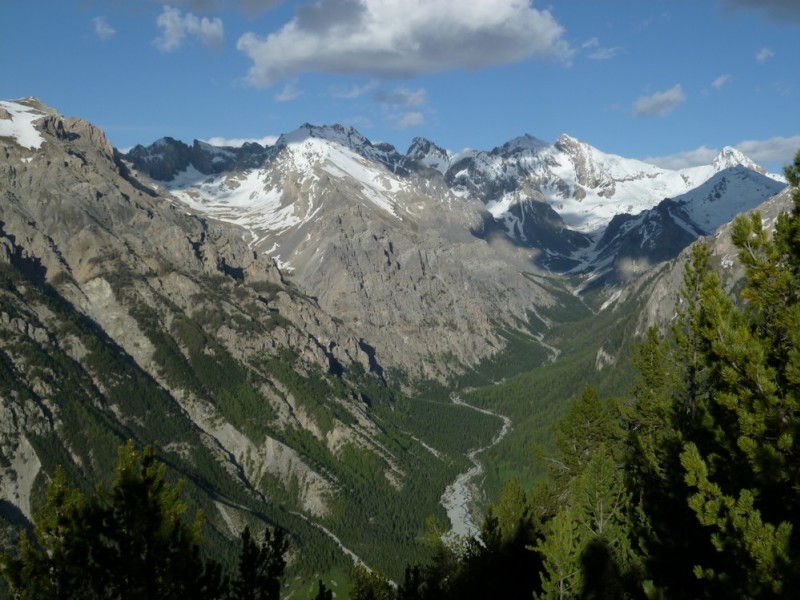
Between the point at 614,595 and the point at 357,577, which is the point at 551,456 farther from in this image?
the point at 614,595

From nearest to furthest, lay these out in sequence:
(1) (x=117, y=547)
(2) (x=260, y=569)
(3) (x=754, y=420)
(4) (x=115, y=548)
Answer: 1. (3) (x=754, y=420)
2. (4) (x=115, y=548)
3. (1) (x=117, y=547)
4. (2) (x=260, y=569)

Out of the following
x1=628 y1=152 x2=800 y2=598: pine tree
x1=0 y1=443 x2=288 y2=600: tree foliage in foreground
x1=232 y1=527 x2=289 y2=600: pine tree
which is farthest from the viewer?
x1=232 y1=527 x2=289 y2=600: pine tree

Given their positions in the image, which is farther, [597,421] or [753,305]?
[597,421]

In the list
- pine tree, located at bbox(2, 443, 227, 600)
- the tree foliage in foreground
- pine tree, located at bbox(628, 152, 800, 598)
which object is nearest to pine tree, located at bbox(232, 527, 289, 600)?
the tree foliage in foreground

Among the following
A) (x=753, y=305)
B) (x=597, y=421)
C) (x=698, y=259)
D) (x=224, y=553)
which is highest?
(x=698, y=259)

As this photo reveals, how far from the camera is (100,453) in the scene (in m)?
193

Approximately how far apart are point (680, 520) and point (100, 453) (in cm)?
18469

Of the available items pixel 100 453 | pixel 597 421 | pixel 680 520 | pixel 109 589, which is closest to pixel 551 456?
pixel 597 421

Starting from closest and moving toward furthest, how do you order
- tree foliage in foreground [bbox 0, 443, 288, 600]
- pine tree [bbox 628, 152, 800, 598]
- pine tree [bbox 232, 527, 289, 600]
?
1. pine tree [bbox 628, 152, 800, 598]
2. tree foliage in foreground [bbox 0, 443, 288, 600]
3. pine tree [bbox 232, 527, 289, 600]

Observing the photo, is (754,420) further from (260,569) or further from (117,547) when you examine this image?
(117,547)

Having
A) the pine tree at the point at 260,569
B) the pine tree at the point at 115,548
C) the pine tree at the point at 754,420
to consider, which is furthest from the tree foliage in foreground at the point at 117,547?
the pine tree at the point at 754,420

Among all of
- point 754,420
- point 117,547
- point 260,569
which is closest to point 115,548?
point 117,547

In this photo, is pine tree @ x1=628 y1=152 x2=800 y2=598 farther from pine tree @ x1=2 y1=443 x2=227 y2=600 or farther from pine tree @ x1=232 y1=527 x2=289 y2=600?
pine tree @ x1=2 y1=443 x2=227 y2=600

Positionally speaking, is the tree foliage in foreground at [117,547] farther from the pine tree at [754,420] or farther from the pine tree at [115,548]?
the pine tree at [754,420]
